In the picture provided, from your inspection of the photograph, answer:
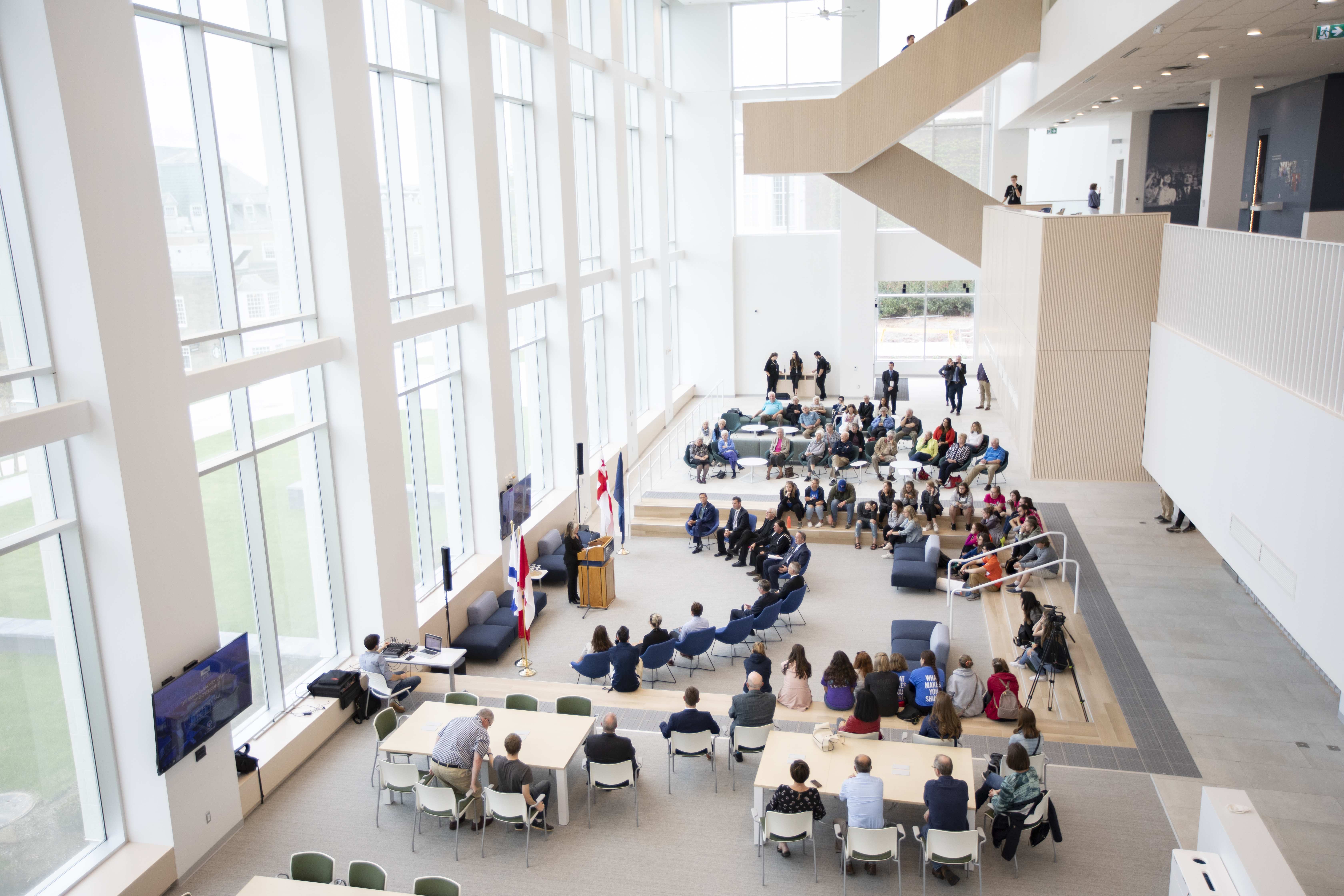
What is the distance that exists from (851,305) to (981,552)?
553 inches

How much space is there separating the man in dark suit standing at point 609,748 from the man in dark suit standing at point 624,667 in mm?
2211

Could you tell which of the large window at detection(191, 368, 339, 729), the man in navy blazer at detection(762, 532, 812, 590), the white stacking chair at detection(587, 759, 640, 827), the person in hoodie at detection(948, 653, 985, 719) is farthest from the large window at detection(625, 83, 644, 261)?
the white stacking chair at detection(587, 759, 640, 827)

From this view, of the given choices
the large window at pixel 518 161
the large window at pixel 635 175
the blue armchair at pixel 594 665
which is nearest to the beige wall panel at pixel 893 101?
the large window at pixel 518 161

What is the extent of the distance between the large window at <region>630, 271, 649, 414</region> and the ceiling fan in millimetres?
7801

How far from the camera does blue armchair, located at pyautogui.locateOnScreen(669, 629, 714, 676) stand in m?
12.0

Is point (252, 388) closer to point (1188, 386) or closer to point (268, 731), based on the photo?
point (268, 731)

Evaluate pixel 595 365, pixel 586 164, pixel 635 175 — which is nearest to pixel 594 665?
pixel 595 365

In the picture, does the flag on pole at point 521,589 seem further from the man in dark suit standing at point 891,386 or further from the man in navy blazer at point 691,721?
the man in dark suit standing at point 891,386

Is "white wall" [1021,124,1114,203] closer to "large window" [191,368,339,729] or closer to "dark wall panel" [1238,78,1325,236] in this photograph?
"dark wall panel" [1238,78,1325,236]

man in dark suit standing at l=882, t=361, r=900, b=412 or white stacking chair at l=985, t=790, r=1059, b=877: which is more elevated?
man in dark suit standing at l=882, t=361, r=900, b=412

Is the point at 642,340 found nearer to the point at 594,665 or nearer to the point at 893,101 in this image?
the point at 893,101

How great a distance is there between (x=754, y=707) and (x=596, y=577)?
17.6ft

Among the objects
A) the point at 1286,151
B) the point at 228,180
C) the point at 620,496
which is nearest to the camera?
the point at 228,180

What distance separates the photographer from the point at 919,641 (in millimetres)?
11914
